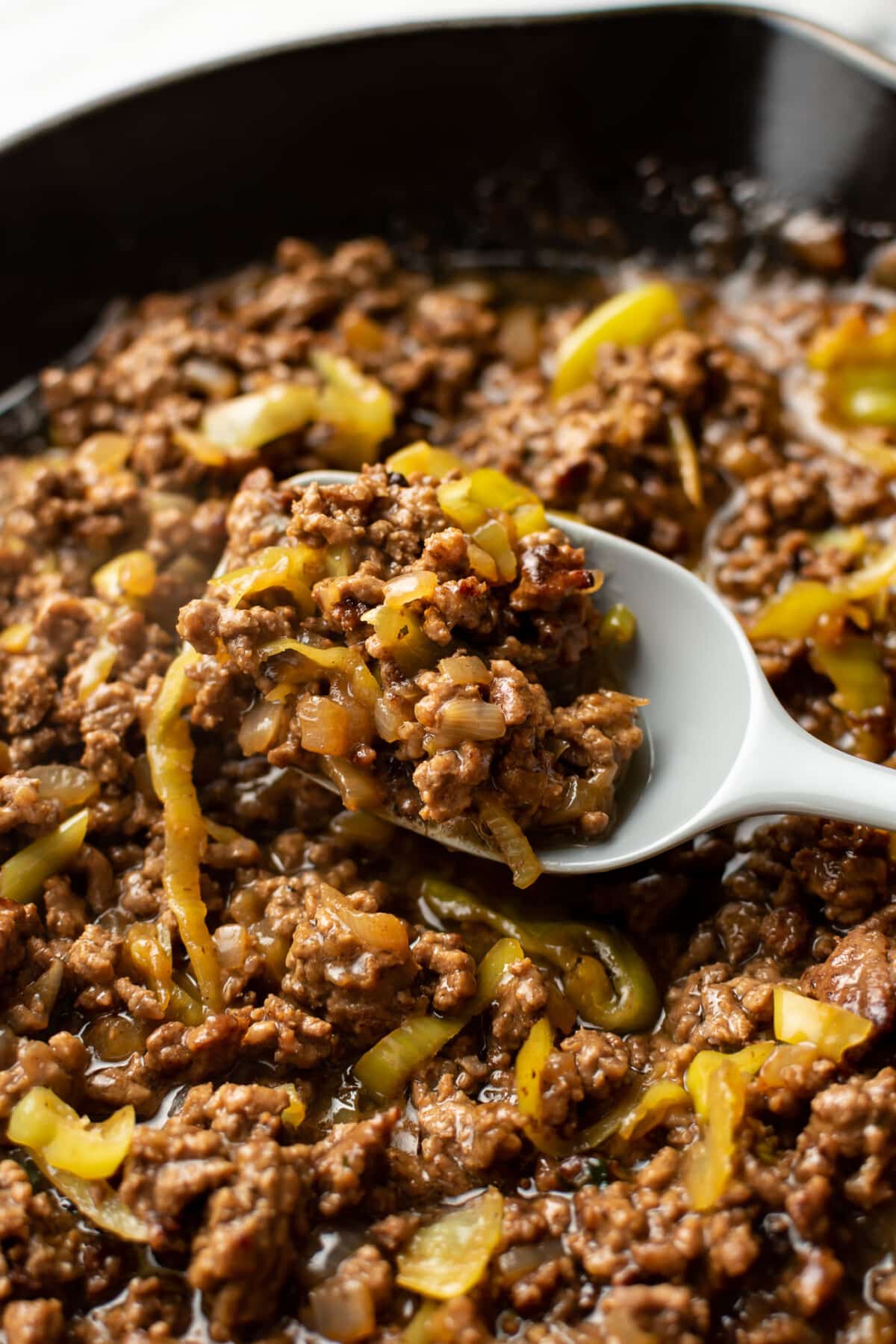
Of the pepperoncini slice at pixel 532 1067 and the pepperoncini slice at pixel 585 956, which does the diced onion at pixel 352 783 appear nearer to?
the pepperoncini slice at pixel 585 956

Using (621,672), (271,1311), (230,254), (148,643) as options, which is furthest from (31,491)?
(271,1311)

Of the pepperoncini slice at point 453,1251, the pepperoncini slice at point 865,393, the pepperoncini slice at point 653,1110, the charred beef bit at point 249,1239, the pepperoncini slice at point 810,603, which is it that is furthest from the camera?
the pepperoncini slice at point 865,393

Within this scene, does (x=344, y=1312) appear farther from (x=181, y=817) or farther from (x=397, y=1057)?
(x=181, y=817)

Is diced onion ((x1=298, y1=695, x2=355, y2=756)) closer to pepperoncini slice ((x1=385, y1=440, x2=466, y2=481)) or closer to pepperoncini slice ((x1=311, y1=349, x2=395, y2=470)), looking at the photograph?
pepperoncini slice ((x1=385, y1=440, x2=466, y2=481))

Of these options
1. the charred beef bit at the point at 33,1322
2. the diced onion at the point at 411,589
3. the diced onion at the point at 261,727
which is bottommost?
the charred beef bit at the point at 33,1322

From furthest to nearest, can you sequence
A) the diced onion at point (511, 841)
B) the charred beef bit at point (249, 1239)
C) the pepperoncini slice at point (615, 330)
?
the pepperoncini slice at point (615, 330)
the diced onion at point (511, 841)
the charred beef bit at point (249, 1239)

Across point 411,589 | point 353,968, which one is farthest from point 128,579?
point 353,968

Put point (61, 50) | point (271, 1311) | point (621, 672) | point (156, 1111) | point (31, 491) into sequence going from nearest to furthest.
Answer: point (271, 1311) < point (156, 1111) < point (621, 672) < point (31, 491) < point (61, 50)

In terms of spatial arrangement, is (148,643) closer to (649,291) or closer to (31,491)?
(31,491)

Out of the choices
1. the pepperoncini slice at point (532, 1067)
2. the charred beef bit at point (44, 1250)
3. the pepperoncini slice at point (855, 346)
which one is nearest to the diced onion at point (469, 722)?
the pepperoncini slice at point (532, 1067)
